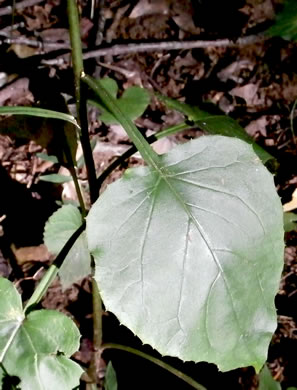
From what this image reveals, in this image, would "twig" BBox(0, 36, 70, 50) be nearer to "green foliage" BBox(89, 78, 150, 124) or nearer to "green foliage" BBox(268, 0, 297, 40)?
"green foliage" BBox(89, 78, 150, 124)

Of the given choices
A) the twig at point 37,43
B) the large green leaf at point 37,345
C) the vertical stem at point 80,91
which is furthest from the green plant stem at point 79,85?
the twig at point 37,43

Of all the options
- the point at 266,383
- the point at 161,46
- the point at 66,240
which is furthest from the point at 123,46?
the point at 266,383

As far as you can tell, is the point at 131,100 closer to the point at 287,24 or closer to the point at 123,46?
the point at 123,46

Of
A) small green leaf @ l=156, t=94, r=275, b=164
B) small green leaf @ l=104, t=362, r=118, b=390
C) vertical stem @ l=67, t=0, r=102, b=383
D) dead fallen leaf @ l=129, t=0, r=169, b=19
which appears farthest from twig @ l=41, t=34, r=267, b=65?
small green leaf @ l=104, t=362, r=118, b=390

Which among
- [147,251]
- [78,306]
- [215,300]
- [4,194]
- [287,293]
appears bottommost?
[287,293]

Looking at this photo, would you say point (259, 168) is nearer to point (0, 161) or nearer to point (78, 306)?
point (78, 306)

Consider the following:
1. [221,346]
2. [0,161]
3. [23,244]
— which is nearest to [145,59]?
[0,161]
